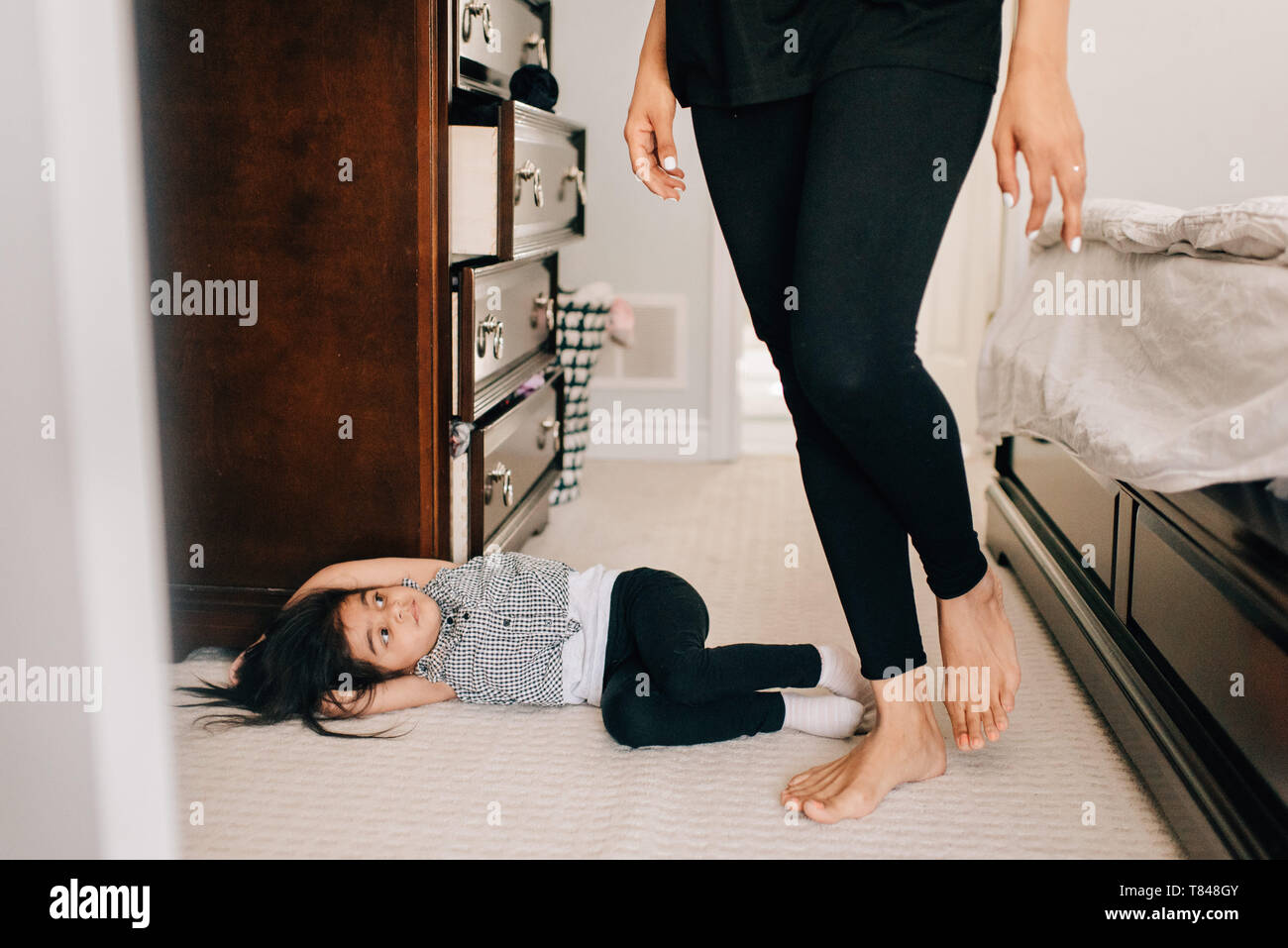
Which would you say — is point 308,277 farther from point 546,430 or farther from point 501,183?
point 546,430

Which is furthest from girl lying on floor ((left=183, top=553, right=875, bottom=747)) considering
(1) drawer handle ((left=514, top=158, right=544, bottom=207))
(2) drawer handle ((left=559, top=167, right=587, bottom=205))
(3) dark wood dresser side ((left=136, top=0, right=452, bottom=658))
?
(2) drawer handle ((left=559, top=167, right=587, bottom=205))

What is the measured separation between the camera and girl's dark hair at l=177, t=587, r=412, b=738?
1256 millimetres

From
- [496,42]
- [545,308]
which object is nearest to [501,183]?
[496,42]

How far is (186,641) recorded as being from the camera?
1.46 metres

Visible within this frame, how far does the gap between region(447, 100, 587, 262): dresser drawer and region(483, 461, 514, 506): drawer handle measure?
32cm

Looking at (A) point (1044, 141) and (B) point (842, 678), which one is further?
(B) point (842, 678)

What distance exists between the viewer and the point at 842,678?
1.25m

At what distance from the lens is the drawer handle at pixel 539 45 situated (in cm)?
185

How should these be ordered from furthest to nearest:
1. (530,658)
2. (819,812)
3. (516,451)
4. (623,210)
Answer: (623,210) → (516,451) → (530,658) → (819,812)

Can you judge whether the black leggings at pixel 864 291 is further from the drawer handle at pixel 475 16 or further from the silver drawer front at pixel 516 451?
the silver drawer front at pixel 516 451

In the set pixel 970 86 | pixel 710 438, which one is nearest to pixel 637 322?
pixel 710 438

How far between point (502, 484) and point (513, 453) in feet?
0.32

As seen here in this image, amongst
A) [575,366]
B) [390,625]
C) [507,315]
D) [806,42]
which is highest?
[806,42]
